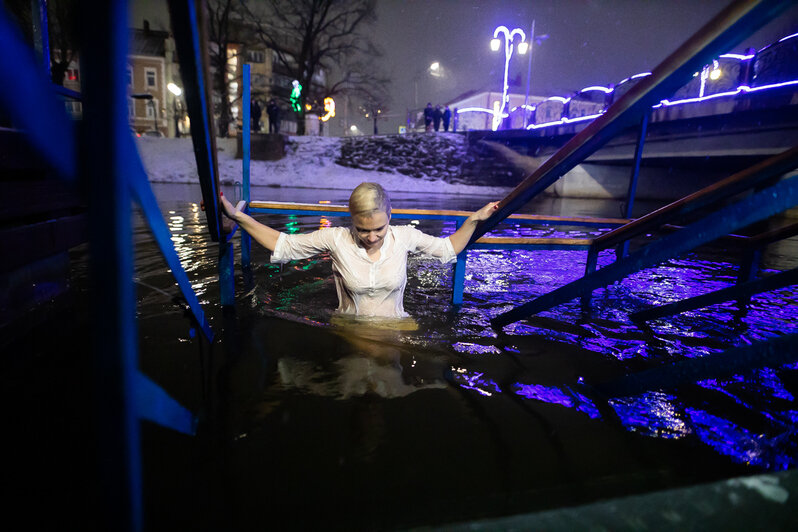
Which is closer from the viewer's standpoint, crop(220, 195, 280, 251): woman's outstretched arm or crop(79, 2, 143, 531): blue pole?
crop(79, 2, 143, 531): blue pole

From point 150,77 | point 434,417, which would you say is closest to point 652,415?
point 434,417

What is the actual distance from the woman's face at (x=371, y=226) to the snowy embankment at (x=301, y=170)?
2030cm

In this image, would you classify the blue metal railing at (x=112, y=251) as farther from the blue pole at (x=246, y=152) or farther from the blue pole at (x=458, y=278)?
the blue pole at (x=246, y=152)

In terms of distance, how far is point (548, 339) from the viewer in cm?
318

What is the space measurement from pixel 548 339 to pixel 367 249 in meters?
1.60

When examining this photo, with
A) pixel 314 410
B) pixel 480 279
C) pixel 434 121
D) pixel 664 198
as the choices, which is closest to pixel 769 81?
pixel 664 198

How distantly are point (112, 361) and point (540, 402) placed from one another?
1987 mm

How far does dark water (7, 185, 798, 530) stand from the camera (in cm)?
145

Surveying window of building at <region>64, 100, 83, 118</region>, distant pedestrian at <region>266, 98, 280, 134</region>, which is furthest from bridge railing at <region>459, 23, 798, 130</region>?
distant pedestrian at <region>266, 98, 280, 134</region>

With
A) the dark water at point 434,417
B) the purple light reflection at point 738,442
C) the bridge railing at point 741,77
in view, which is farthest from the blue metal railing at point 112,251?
the bridge railing at point 741,77

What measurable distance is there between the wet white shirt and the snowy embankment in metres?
20.0

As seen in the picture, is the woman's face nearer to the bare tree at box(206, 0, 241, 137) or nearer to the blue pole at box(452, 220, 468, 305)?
the blue pole at box(452, 220, 468, 305)

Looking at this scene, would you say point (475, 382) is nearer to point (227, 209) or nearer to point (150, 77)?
point (227, 209)

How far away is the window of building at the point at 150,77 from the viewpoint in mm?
45500
